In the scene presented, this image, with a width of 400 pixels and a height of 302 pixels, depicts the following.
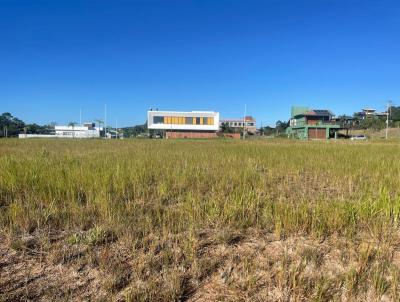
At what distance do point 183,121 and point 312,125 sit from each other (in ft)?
92.1

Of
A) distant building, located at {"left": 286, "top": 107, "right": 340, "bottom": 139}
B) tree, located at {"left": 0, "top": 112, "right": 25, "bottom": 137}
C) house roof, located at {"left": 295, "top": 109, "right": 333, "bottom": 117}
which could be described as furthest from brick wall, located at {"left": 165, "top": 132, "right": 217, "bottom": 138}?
tree, located at {"left": 0, "top": 112, "right": 25, "bottom": 137}

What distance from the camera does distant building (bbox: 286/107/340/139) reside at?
2106 inches

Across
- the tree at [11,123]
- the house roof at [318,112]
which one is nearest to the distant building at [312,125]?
the house roof at [318,112]

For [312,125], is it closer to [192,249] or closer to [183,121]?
[183,121]

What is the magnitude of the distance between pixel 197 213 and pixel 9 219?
1.96m

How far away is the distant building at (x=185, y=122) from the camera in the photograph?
221 feet

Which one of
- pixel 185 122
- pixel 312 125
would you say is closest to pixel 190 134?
pixel 185 122

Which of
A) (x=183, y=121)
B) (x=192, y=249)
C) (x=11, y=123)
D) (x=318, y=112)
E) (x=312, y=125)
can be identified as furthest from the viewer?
(x=11, y=123)

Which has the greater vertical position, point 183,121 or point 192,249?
point 183,121

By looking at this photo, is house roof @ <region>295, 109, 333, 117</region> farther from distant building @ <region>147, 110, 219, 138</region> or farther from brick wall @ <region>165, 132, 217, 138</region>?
brick wall @ <region>165, 132, 217, 138</region>

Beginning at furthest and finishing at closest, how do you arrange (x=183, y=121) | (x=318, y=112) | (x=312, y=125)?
(x=183, y=121), (x=318, y=112), (x=312, y=125)

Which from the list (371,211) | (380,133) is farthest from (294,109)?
(371,211)

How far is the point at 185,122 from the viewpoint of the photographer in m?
68.1

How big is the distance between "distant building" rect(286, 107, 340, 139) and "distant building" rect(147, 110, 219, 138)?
17540mm
